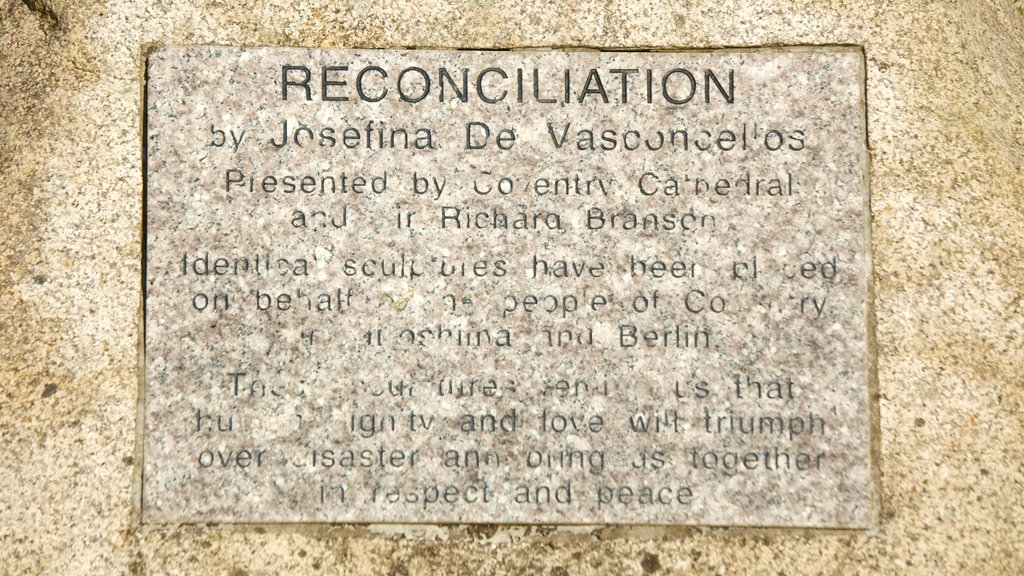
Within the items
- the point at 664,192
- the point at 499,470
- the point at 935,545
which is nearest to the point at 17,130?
the point at 499,470

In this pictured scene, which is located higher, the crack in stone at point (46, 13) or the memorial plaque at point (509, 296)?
the crack in stone at point (46, 13)

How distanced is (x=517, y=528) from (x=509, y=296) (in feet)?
2.13

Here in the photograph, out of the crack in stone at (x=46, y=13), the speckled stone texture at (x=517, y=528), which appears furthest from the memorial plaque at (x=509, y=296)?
the crack in stone at (x=46, y=13)

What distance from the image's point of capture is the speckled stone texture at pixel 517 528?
2000mm

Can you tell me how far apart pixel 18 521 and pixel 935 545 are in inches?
98.7

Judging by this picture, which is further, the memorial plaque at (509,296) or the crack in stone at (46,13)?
the crack in stone at (46,13)

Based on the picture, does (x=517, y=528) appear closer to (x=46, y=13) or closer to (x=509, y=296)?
(x=509, y=296)

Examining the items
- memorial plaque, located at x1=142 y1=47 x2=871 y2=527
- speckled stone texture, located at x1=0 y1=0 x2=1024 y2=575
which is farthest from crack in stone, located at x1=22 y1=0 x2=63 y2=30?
memorial plaque, located at x1=142 y1=47 x2=871 y2=527

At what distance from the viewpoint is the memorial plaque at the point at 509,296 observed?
2016 mm

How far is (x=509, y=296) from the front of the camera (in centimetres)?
204

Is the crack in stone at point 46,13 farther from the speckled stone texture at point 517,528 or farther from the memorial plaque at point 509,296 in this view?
the memorial plaque at point 509,296

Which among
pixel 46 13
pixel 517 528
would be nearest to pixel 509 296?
pixel 517 528

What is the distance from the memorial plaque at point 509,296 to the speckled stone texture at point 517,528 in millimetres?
75

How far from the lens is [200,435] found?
2.02 meters
